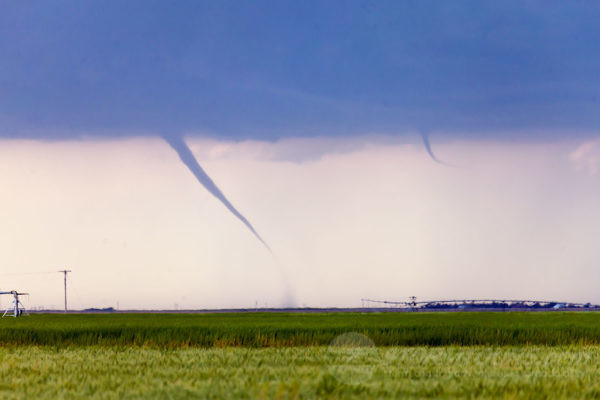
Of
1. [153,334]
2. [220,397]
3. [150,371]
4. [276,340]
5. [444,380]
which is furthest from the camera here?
[153,334]

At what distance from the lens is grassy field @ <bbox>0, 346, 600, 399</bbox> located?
10.1m

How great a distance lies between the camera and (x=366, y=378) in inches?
476

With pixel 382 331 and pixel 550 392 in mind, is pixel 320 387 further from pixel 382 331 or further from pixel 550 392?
pixel 382 331

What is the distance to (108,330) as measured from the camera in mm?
33562

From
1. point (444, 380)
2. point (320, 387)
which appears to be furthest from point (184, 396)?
point (444, 380)

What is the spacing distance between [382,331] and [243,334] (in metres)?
6.69

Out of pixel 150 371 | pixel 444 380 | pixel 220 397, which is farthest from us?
pixel 150 371

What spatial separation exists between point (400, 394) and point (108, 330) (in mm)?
26295

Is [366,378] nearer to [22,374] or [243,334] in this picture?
[22,374]

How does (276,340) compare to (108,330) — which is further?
(108,330)

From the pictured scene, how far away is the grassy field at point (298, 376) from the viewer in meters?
10.1

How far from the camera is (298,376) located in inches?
474

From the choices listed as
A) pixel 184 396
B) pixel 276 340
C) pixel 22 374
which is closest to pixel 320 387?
pixel 184 396

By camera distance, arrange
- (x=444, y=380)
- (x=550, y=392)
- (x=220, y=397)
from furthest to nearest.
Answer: (x=444, y=380), (x=550, y=392), (x=220, y=397)
